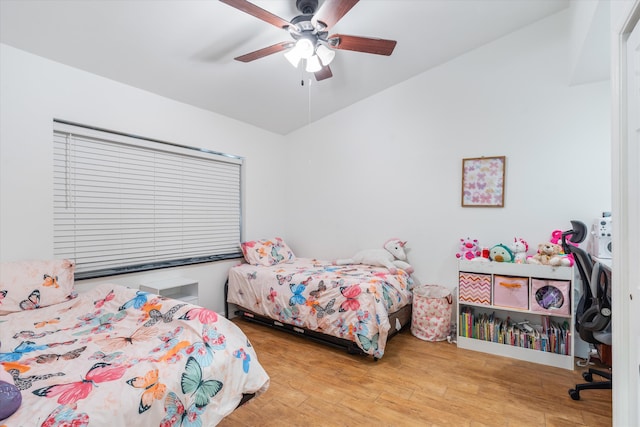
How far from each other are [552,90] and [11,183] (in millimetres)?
4531

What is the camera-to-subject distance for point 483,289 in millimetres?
2758

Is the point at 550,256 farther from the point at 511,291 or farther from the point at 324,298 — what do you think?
the point at 324,298

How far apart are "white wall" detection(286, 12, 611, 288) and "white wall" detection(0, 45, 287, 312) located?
5.59 feet

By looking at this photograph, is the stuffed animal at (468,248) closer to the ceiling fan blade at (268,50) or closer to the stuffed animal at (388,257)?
the stuffed animal at (388,257)

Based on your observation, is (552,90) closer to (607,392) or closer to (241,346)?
(607,392)

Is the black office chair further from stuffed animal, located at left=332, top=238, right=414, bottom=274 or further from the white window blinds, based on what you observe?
the white window blinds

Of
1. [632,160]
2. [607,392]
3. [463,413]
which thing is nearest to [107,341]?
[463,413]

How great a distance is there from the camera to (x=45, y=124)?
2268 mm

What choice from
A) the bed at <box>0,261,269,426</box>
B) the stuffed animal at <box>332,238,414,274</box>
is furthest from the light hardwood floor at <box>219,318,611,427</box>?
the stuffed animal at <box>332,238,414,274</box>

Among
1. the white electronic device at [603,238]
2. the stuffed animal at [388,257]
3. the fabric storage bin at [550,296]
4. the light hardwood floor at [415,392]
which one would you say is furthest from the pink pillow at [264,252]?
the white electronic device at [603,238]

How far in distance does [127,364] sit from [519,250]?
3.09 metres

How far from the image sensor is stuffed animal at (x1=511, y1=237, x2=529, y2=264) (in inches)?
107

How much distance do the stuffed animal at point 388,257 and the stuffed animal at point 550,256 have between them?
1175mm

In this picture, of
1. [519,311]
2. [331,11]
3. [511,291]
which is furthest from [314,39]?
[519,311]
